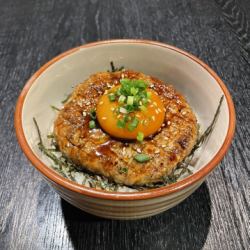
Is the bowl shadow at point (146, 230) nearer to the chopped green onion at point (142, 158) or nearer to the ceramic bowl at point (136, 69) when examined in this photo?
the ceramic bowl at point (136, 69)

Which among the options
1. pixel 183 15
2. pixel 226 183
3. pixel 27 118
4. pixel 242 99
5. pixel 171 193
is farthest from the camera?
pixel 183 15

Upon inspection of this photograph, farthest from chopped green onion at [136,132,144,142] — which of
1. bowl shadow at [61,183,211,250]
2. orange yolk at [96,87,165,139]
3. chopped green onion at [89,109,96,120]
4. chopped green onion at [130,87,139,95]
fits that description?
bowl shadow at [61,183,211,250]

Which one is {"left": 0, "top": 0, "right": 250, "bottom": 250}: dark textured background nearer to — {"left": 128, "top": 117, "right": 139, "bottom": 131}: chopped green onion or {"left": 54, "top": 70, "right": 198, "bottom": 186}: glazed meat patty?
{"left": 54, "top": 70, "right": 198, "bottom": 186}: glazed meat patty

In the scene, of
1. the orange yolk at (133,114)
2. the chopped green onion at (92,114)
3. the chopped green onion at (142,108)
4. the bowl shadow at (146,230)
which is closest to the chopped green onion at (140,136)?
the orange yolk at (133,114)

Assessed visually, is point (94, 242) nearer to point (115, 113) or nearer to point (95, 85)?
point (115, 113)

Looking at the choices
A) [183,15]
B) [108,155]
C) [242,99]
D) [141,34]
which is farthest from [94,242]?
[183,15]

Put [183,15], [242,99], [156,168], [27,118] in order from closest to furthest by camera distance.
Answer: [156,168]
[27,118]
[242,99]
[183,15]

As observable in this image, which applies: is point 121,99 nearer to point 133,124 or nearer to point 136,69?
point 133,124
